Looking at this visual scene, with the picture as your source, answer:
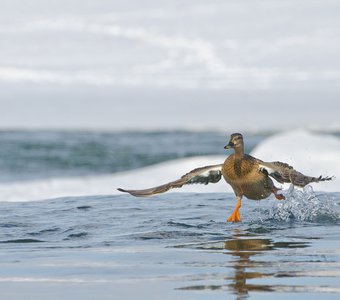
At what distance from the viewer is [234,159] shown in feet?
33.1

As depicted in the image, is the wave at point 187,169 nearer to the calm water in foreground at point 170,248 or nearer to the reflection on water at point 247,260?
the calm water in foreground at point 170,248

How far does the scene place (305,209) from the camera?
9.62m

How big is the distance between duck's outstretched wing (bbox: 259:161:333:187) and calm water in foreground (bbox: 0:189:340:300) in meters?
0.31

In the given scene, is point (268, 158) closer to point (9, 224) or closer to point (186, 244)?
point (9, 224)

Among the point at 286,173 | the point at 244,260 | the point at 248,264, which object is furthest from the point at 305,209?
the point at 248,264

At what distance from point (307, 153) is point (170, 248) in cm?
708

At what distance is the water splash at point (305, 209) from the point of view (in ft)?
30.3

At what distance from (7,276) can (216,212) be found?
4.28 m

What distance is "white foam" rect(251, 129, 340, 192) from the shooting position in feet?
44.0

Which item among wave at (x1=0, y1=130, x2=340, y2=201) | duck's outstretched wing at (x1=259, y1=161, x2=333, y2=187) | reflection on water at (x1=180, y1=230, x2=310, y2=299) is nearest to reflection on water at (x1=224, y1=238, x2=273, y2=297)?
reflection on water at (x1=180, y1=230, x2=310, y2=299)

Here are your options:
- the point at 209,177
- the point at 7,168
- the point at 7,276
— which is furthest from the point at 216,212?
the point at 7,168

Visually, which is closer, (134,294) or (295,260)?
(134,294)

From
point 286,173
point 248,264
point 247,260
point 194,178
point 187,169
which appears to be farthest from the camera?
point 187,169

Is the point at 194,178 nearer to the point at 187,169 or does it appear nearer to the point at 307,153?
the point at 307,153
